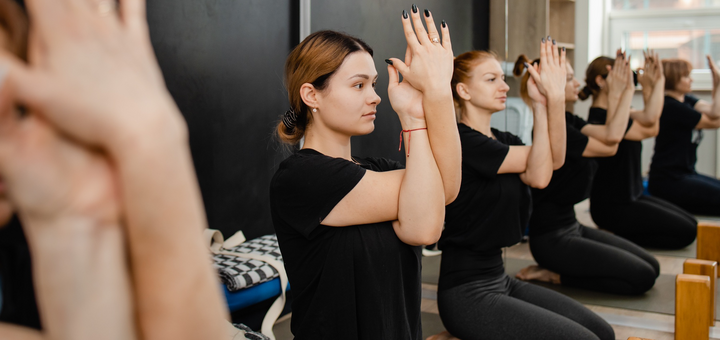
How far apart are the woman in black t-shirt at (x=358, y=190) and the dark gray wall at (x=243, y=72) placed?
0.85 m

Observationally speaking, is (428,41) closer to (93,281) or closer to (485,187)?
(93,281)

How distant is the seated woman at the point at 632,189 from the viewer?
2887mm

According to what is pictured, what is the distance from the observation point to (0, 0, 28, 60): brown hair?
350mm

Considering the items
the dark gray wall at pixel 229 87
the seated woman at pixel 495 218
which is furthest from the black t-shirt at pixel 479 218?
the dark gray wall at pixel 229 87

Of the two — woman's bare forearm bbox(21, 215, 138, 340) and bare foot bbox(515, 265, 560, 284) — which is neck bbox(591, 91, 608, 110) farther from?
woman's bare forearm bbox(21, 215, 138, 340)

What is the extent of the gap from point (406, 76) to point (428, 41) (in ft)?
0.34

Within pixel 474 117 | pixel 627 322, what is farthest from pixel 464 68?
pixel 627 322

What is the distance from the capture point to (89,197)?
0.34 meters

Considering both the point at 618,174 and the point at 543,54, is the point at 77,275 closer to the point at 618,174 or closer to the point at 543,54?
the point at 543,54

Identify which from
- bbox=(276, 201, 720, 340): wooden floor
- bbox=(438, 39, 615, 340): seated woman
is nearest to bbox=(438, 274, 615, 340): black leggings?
bbox=(438, 39, 615, 340): seated woman

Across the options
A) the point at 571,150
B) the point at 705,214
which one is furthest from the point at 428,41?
the point at 705,214

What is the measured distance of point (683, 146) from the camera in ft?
9.43

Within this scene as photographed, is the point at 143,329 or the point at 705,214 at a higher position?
the point at 143,329

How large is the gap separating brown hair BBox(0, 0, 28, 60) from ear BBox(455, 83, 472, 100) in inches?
75.5
